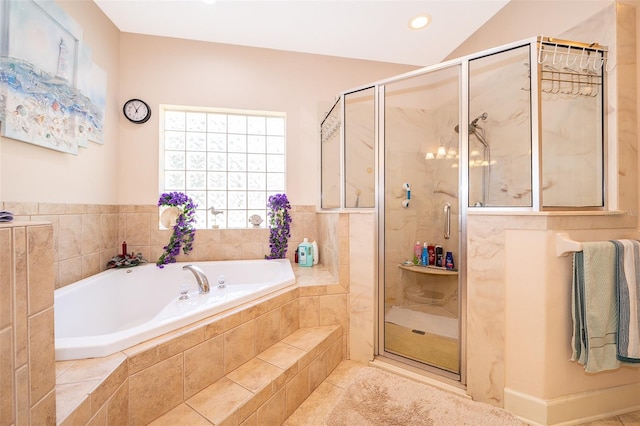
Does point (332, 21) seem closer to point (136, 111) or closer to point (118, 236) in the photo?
point (136, 111)

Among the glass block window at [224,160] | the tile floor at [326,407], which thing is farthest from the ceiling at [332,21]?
the tile floor at [326,407]

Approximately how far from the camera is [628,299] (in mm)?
1345

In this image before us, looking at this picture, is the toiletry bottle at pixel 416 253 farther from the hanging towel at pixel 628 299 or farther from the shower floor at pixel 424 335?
the hanging towel at pixel 628 299

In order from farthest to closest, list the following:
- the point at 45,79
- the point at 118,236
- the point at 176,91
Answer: the point at 176,91 < the point at 118,236 < the point at 45,79

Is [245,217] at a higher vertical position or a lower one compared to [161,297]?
higher

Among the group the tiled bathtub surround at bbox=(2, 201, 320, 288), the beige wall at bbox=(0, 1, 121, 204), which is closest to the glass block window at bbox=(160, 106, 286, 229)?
the tiled bathtub surround at bbox=(2, 201, 320, 288)

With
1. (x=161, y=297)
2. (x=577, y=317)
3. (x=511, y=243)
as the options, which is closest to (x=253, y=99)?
(x=161, y=297)

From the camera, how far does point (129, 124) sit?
8.28 feet

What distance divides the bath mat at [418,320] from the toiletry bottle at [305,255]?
37.1 inches

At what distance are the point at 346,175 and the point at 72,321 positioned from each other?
2130 millimetres

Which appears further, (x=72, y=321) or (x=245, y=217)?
(x=245, y=217)

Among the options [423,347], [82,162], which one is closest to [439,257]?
[423,347]

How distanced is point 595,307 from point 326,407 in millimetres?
1535

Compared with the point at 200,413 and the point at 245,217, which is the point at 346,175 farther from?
the point at 200,413
